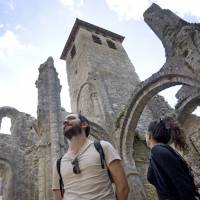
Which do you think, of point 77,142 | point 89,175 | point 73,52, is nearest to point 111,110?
point 73,52

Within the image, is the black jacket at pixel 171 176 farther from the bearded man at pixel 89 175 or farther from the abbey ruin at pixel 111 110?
the abbey ruin at pixel 111 110

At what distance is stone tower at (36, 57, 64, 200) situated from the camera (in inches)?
244

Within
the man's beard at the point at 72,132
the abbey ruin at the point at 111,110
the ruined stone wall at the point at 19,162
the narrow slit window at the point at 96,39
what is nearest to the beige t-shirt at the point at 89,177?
the man's beard at the point at 72,132

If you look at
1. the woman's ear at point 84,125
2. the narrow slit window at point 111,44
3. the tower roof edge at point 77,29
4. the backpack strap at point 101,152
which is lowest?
the backpack strap at point 101,152

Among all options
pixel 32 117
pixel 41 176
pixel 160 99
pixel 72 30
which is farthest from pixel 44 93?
pixel 72 30

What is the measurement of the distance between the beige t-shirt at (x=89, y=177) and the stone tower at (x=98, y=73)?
7605 mm

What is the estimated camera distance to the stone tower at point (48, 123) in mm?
6195

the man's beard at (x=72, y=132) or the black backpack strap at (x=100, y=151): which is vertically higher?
the man's beard at (x=72, y=132)

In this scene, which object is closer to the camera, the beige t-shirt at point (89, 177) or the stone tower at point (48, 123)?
the beige t-shirt at point (89, 177)

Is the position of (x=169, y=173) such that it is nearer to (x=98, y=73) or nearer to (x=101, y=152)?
(x=101, y=152)

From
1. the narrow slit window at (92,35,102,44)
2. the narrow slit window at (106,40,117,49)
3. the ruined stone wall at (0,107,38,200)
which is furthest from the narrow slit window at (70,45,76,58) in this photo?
the ruined stone wall at (0,107,38,200)

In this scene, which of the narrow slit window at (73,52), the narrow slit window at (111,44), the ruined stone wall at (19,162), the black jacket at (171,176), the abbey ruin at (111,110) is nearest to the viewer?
the black jacket at (171,176)

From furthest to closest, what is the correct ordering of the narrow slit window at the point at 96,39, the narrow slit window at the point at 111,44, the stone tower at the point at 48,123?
the narrow slit window at the point at 111,44 < the narrow slit window at the point at 96,39 < the stone tower at the point at 48,123

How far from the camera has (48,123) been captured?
299 inches
